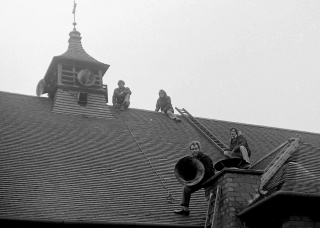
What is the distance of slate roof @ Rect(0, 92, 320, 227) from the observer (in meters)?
12.9

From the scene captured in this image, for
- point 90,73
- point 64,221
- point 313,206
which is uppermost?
point 90,73

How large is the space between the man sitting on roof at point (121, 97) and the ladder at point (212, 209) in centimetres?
877

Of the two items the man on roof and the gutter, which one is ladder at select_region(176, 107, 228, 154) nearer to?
the man on roof

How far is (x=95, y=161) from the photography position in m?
15.8

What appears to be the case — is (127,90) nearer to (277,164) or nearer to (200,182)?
(200,182)

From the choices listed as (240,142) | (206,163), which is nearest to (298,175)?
(206,163)

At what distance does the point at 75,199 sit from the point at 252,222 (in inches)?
163

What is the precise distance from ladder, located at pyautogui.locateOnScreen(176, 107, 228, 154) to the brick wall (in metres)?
5.10

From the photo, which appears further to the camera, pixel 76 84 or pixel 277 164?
pixel 76 84

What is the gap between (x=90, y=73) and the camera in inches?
859

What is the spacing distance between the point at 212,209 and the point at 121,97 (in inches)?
373

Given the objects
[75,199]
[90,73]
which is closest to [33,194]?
[75,199]

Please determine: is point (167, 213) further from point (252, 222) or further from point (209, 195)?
point (252, 222)

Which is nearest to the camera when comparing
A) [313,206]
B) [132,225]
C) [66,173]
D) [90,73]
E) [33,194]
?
[313,206]
